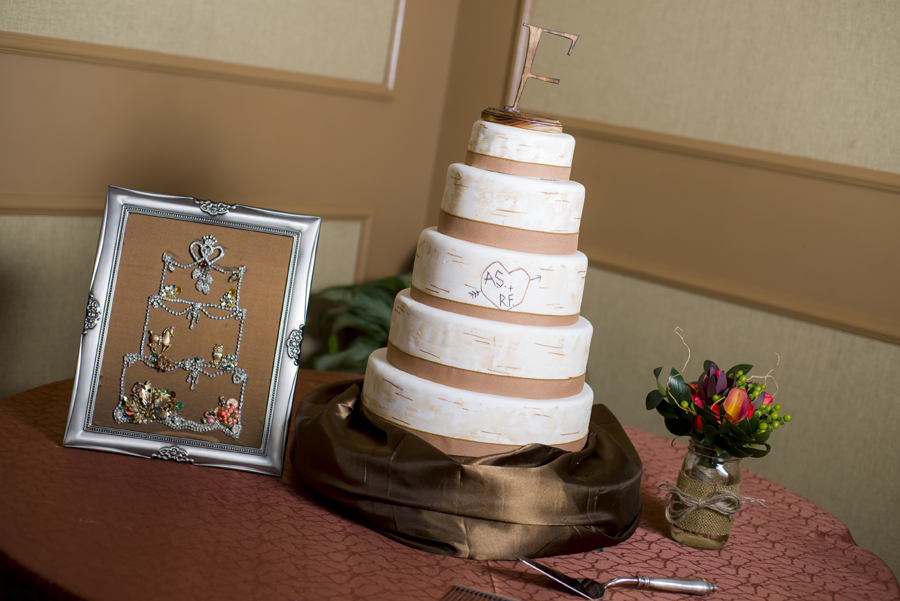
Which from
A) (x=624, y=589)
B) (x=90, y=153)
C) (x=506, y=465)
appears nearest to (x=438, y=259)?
(x=506, y=465)

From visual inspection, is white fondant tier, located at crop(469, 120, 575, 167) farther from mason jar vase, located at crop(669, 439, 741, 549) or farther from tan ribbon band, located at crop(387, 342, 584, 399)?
mason jar vase, located at crop(669, 439, 741, 549)

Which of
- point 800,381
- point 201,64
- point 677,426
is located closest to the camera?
point 677,426

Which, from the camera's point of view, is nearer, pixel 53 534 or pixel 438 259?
pixel 53 534

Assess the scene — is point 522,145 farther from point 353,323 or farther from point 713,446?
point 353,323

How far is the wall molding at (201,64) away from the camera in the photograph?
4.79ft

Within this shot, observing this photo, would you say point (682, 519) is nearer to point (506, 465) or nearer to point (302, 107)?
point (506, 465)

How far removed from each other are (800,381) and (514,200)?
146cm

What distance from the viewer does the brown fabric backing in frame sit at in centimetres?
92

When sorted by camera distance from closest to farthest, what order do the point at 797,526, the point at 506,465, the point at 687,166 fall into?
1. the point at 506,465
2. the point at 797,526
3. the point at 687,166

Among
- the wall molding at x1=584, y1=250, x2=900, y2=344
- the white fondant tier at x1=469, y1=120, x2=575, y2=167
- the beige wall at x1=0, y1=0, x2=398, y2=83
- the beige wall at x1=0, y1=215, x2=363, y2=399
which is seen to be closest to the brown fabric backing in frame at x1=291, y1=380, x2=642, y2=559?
the white fondant tier at x1=469, y1=120, x2=575, y2=167

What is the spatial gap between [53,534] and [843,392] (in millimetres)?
1905

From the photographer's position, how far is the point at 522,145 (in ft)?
3.26

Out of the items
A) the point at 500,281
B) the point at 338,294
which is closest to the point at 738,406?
the point at 500,281

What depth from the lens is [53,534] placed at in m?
0.81
